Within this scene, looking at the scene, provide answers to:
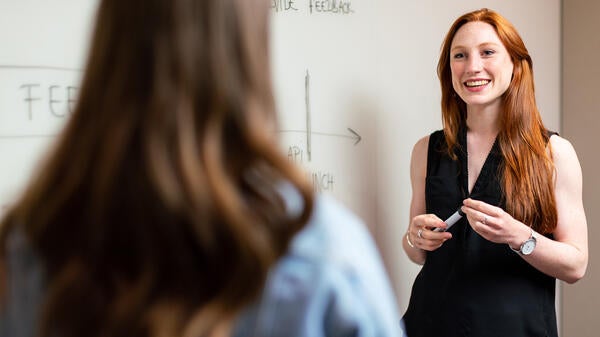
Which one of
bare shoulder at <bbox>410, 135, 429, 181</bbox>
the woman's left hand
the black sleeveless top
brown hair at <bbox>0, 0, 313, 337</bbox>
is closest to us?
brown hair at <bbox>0, 0, 313, 337</bbox>

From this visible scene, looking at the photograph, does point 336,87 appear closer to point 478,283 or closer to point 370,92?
point 370,92

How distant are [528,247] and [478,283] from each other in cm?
15

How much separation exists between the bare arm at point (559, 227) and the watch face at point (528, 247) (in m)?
0.01

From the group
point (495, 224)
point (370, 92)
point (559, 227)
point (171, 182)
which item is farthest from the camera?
point (370, 92)

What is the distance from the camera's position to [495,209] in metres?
1.33

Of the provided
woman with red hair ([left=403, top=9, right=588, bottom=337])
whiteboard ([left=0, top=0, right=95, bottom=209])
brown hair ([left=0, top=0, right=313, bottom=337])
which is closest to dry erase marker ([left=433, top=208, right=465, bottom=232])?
woman with red hair ([left=403, top=9, right=588, bottom=337])

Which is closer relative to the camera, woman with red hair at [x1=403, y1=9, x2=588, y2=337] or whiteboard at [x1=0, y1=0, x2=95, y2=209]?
whiteboard at [x1=0, y1=0, x2=95, y2=209]

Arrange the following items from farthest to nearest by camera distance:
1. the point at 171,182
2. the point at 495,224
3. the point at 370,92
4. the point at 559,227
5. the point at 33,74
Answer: the point at 370,92 → the point at 559,227 → the point at 495,224 → the point at 33,74 → the point at 171,182

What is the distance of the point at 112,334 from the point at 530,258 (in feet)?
3.55

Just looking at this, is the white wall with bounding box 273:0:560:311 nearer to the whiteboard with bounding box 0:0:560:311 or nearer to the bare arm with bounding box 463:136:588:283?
the whiteboard with bounding box 0:0:560:311

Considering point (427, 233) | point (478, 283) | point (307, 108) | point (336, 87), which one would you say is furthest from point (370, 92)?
point (478, 283)

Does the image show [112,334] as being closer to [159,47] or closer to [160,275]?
[160,275]

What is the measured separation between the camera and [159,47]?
19.1 inches

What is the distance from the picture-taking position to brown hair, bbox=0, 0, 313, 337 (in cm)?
48
